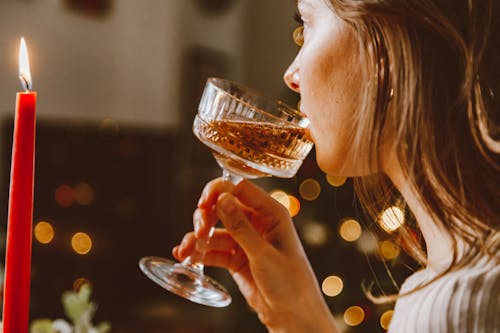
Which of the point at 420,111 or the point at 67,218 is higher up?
the point at 420,111

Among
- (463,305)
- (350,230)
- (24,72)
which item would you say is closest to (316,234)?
(350,230)

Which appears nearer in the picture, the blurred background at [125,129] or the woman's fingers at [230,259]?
the woman's fingers at [230,259]

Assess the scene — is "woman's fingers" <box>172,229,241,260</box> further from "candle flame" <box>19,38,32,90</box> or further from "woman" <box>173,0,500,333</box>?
"candle flame" <box>19,38,32,90</box>

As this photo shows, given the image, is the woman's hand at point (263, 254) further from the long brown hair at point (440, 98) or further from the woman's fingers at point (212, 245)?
the long brown hair at point (440, 98)

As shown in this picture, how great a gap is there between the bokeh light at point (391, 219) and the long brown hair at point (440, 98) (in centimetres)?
22

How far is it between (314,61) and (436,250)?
303 mm

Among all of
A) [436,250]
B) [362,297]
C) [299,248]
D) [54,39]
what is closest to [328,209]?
[362,297]

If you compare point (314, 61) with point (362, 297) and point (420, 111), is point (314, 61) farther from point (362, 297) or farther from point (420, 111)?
point (362, 297)

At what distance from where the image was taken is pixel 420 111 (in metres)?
0.84

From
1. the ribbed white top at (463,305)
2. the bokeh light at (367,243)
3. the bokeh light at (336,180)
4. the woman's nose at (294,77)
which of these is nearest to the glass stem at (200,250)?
the woman's nose at (294,77)

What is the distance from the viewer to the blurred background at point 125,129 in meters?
3.21

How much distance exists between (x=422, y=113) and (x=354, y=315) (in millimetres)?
1686

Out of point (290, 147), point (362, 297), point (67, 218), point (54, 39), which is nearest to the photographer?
point (290, 147)

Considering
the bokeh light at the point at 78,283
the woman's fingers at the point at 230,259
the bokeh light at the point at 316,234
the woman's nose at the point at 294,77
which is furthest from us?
the bokeh light at the point at 78,283
